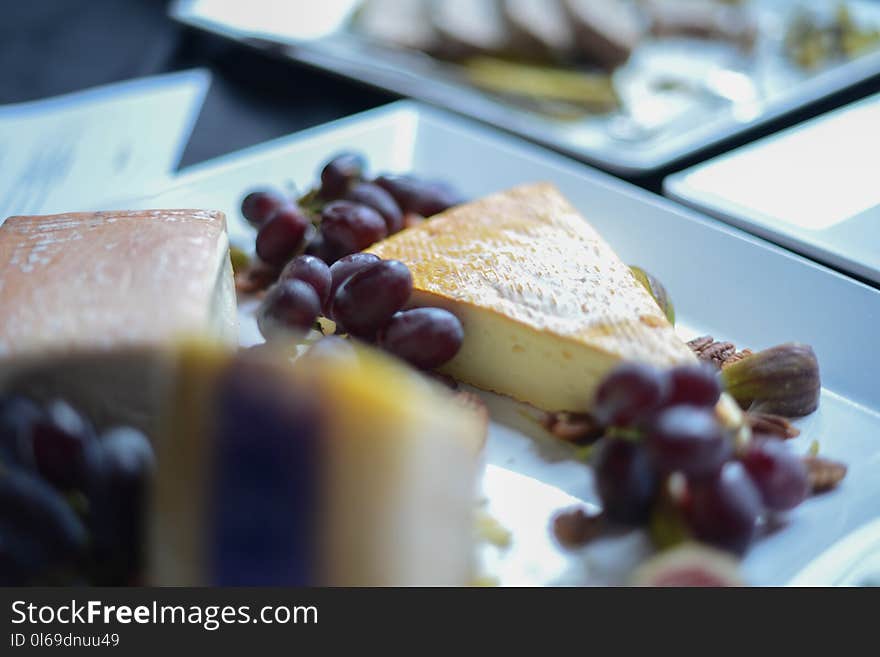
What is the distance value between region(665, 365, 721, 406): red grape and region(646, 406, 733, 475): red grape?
6cm

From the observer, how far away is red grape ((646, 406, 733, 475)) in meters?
0.72

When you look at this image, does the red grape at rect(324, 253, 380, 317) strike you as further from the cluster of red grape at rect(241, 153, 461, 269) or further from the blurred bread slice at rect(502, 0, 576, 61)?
the blurred bread slice at rect(502, 0, 576, 61)

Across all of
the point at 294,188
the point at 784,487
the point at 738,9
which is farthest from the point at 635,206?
the point at 738,9

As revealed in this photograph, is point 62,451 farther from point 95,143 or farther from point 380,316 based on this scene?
point 95,143

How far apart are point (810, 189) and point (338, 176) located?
2.19 feet

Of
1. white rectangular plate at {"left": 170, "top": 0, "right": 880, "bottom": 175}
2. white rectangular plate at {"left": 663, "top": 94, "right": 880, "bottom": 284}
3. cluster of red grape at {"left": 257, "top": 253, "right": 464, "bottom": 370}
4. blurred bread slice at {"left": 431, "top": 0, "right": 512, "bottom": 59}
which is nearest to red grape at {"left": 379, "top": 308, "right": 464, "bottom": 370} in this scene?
cluster of red grape at {"left": 257, "top": 253, "right": 464, "bottom": 370}

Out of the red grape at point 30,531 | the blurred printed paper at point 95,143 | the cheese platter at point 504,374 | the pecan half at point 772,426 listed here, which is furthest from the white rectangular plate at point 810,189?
the red grape at point 30,531

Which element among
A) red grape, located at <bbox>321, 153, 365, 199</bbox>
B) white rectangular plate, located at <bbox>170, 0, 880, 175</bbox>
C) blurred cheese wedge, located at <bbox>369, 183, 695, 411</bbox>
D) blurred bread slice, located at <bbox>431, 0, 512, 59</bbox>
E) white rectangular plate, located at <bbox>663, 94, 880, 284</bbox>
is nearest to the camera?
blurred cheese wedge, located at <bbox>369, 183, 695, 411</bbox>

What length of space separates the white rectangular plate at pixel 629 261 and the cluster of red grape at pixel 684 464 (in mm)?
54

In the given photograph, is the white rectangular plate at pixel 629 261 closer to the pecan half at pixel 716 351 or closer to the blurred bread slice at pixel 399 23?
the pecan half at pixel 716 351

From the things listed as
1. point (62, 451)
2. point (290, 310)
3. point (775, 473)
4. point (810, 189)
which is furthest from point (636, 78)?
point (62, 451)

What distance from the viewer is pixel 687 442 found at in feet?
2.35

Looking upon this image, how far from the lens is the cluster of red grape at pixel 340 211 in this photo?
122 cm

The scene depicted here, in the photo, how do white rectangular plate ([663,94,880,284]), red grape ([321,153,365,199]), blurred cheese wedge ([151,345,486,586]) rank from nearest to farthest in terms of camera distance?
blurred cheese wedge ([151,345,486,586]) < white rectangular plate ([663,94,880,284]) < red grape ([321,153,365,199])
